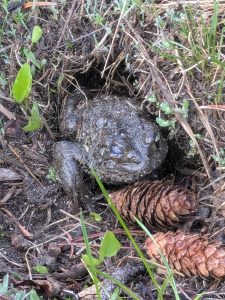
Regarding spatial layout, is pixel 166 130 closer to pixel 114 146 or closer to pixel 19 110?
pixel 114 146

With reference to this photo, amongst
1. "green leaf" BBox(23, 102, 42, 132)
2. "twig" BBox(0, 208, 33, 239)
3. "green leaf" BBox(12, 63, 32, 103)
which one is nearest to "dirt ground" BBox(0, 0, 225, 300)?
"twig" BBox(0, 208, 33, 239)

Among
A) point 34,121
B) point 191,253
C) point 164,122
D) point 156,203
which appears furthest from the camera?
point 34,121

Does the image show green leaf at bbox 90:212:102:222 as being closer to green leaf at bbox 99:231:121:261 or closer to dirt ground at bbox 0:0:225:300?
dirt ground at bbox 0:0:225:300

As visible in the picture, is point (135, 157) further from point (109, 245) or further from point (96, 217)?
point (109, 245)

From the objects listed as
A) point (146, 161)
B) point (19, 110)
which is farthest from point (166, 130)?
point (19, 110)

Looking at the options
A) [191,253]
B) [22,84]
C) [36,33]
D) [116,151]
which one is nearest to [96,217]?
[116,151]

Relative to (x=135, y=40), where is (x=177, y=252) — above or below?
below
